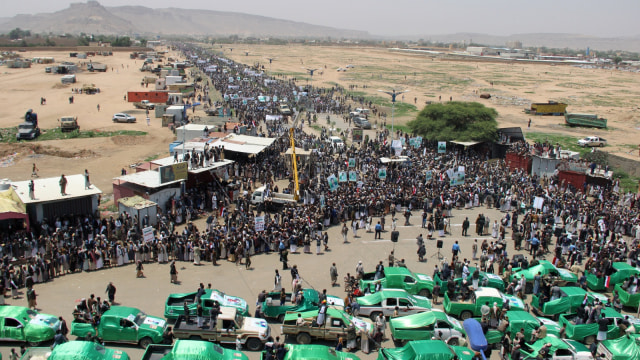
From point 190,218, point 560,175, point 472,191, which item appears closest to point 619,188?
point 560,175

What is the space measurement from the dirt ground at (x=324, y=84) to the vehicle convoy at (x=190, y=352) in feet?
68.2

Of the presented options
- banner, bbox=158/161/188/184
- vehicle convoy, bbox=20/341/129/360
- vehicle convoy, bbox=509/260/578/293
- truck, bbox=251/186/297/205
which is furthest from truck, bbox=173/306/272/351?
truck, bbox=251/186/297/205

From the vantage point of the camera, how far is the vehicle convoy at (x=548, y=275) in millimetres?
19730

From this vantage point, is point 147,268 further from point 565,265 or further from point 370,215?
point 565,265

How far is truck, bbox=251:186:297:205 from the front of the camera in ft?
92.1

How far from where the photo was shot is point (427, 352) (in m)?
13.5

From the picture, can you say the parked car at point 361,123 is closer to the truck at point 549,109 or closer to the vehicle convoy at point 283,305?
the truck at point 549,109

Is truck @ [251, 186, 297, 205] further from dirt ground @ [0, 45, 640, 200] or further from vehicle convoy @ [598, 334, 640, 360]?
vehicle convoy @ [598, 334, 640, 360]

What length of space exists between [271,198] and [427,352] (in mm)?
16100

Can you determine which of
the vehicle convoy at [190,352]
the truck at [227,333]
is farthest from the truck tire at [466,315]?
the vehicle convoy at [190,352]

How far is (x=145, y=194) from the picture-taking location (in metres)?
26.1

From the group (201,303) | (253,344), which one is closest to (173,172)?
(201,303)

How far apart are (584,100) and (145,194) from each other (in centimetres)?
7658

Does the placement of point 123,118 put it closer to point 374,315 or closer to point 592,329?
point 374,315
